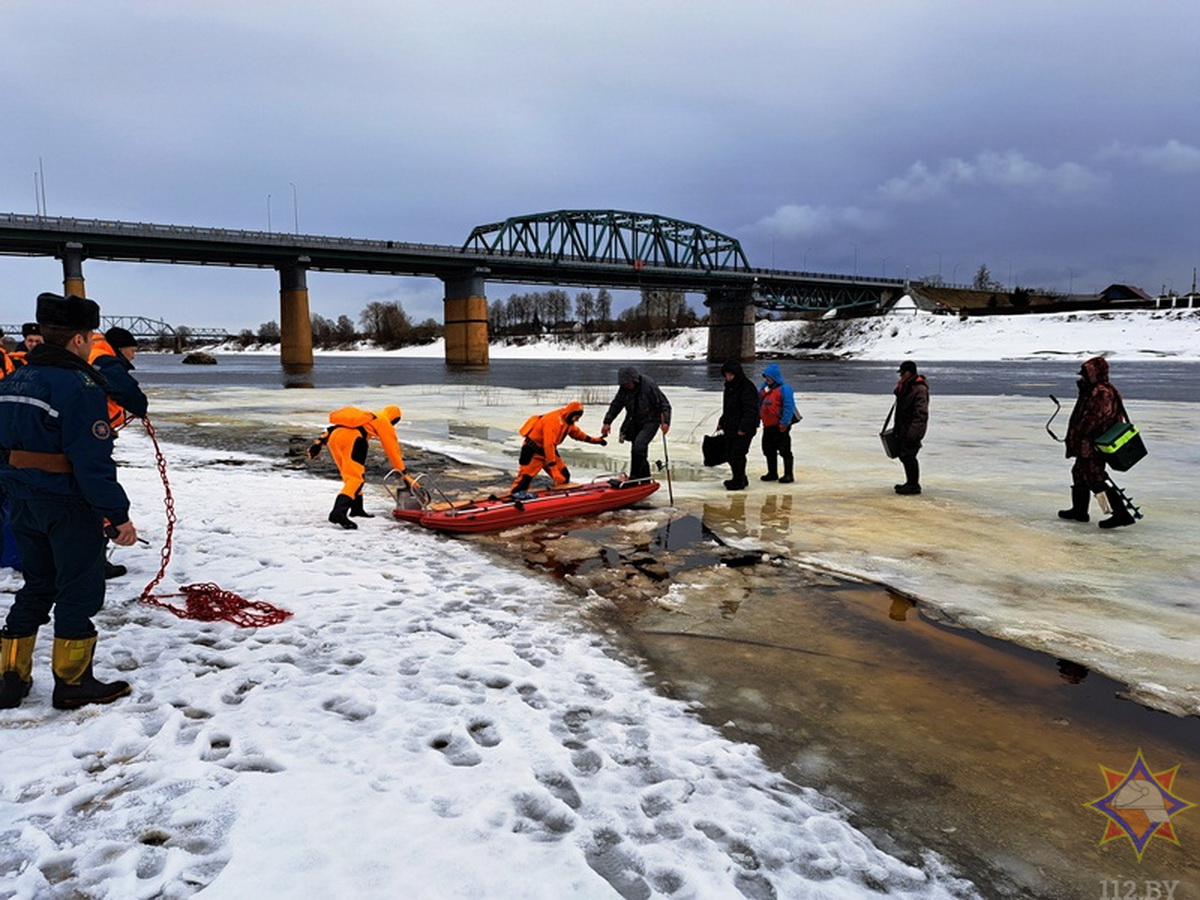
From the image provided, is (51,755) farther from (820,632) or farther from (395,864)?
(820,632)

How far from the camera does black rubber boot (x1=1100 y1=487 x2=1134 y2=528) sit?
311 inches

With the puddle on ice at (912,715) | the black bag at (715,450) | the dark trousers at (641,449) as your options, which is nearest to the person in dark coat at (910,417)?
the black bag at (715,450)

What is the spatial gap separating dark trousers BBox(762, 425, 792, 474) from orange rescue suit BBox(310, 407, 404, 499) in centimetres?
556

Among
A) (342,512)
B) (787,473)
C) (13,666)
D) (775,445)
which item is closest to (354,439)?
(342,512)

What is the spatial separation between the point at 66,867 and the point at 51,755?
0.89m

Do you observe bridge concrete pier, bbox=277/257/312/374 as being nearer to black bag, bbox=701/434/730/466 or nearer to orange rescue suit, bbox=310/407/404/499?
black bag, bbox=701/434/730/466

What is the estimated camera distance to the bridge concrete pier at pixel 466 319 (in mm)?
83125

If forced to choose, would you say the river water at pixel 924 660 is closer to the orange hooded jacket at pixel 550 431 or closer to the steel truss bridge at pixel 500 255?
the orange hooded jacket at pixel 550 431

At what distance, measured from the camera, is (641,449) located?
1009 centimetres

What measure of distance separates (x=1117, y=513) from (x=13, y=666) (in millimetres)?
9676

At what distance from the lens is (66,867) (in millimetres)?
2732

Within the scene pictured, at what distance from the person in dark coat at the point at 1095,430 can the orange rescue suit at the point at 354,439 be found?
7.15 m

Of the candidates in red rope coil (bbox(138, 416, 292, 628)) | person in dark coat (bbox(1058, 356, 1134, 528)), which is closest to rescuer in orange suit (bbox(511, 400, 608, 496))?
red rope coil (bbox(138, 416, 292, 628))

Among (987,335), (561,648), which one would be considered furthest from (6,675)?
(987,335)
